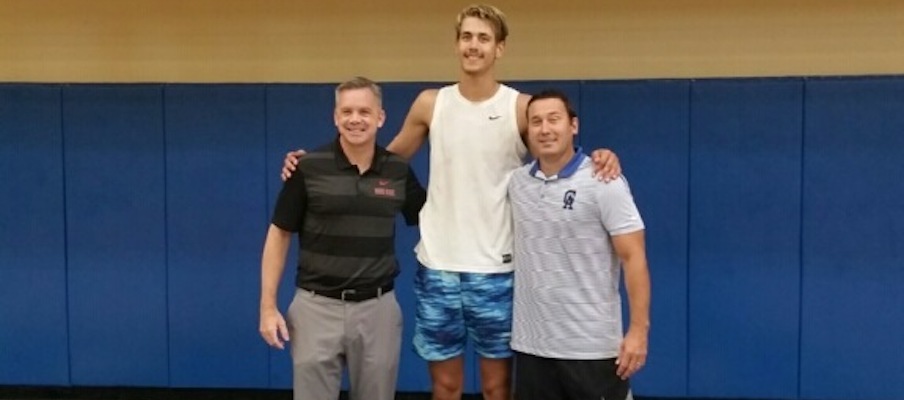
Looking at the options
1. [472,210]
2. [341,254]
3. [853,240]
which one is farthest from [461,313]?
[853,240]

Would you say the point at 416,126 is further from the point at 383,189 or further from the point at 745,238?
the point at 745,238

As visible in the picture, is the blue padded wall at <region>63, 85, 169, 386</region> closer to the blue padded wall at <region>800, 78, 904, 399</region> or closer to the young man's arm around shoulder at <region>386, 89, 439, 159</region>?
the young man's arm around shoulder at <region>386, 89, 439, 159</region>

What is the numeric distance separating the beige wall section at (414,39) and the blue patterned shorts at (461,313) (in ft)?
5.35

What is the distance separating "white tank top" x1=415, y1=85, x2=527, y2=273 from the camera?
102 inches

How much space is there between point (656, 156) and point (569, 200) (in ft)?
4.90

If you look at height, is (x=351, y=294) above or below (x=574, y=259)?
below

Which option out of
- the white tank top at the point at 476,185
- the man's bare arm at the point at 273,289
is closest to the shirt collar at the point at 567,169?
the white tank top at the point at 476,185

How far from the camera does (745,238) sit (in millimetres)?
3789

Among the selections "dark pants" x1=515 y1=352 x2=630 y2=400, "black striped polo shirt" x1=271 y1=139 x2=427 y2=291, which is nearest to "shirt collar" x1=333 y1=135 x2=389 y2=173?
"black striped polo shirt" x1=271 y1=139 x2=427 y2=291

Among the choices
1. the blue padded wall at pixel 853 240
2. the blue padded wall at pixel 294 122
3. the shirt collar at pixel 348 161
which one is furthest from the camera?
the blue padded wall at pixel 294 122

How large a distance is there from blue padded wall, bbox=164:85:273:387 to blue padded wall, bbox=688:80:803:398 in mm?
2013

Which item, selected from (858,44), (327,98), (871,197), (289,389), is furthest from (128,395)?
(858,44)

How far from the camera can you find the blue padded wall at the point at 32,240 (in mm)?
3926

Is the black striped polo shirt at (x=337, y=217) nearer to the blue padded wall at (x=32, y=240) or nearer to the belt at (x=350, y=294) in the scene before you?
the belt at (x=350, y=294)
